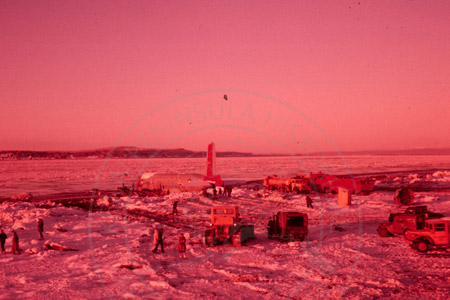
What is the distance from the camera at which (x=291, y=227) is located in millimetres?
20859

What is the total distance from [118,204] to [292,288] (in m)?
30.9

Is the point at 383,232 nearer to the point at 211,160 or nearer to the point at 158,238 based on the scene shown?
the point at 158,238

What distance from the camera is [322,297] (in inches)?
492

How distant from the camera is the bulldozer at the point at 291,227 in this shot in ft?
68.1

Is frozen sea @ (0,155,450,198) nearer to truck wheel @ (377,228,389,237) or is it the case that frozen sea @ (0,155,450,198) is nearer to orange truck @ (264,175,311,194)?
orange truck @ (264,175,311,194)

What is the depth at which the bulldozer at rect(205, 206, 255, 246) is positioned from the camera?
2008cm

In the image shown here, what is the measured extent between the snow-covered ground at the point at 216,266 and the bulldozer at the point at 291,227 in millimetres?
672

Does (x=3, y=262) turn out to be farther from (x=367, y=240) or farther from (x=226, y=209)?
(x=367, y=240)

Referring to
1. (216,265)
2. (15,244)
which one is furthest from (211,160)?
(216,265)

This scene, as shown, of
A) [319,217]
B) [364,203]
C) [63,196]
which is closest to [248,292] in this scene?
[319,217]

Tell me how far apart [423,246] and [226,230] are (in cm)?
1091

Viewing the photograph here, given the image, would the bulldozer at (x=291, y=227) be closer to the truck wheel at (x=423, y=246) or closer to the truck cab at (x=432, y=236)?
the truck cab at (x=432, y=236)

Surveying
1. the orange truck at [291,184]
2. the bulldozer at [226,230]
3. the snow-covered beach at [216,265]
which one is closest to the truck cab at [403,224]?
the snow-covered beach at [216,265]

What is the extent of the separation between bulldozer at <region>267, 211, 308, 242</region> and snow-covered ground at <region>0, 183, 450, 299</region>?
672 mm
